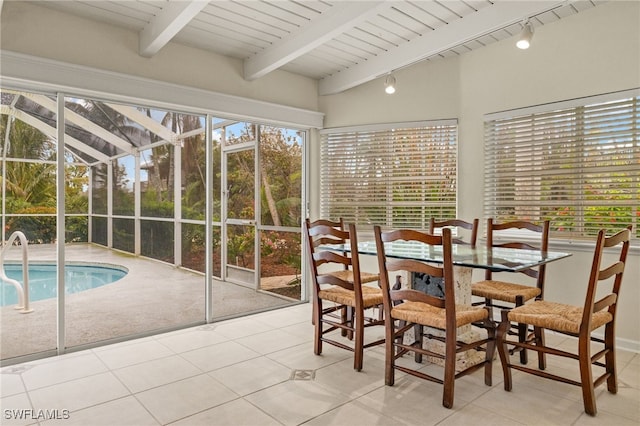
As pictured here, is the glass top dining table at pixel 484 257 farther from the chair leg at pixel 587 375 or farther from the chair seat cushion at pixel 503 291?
the chair leg at pixel 587 375

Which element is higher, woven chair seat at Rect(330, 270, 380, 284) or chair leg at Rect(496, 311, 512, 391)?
woven chair seat at Rect(330, 270, 380, 284)

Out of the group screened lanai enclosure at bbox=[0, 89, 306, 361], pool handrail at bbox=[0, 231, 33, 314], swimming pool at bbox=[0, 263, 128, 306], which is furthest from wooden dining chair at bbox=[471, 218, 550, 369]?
pool handrail at bbox=[0, 231, 33, 314]

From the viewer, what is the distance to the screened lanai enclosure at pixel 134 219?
3.21m

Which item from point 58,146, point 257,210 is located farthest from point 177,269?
point 58,146

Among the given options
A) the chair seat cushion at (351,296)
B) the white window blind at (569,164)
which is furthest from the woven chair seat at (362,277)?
the white window blind at (569,164)

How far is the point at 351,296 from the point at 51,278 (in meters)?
2.34

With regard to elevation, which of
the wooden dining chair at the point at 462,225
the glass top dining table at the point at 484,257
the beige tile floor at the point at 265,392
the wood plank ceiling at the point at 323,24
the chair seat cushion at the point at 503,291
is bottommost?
the beige tile floor at the point at 265,392

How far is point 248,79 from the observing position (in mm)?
4320

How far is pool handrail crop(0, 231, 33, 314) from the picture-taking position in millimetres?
3164

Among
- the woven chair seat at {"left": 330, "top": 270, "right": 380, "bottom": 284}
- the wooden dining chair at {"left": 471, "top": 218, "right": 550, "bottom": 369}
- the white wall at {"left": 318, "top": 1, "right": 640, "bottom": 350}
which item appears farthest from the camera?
the woven chair seat at {"left": 330, "top": 270, "right": 380, "bottom": 284}

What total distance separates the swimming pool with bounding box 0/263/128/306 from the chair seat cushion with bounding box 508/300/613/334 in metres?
3.16

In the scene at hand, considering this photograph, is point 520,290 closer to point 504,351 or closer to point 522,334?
point 522,334

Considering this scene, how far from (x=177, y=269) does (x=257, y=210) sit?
1.10 m

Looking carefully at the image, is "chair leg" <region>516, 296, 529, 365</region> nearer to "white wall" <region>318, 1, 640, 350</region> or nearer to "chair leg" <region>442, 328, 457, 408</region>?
"chair leg" <region>442, 328, 457, 408</region>
